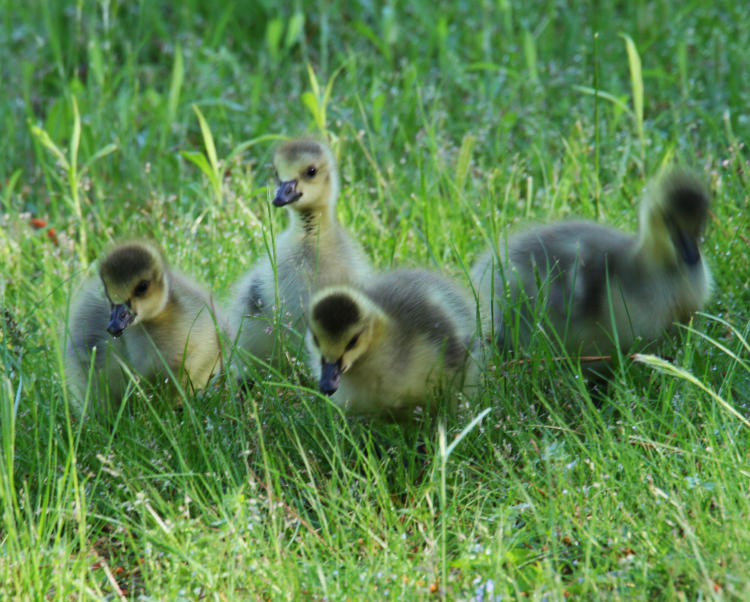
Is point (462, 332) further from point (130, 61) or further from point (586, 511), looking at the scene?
point (130, 61)

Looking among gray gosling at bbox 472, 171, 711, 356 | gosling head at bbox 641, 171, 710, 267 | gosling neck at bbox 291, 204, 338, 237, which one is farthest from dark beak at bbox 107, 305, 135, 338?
gosling head at bbox 641, 171, 710, 267

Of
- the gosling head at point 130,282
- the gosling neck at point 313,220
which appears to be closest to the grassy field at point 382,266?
the gosling head at point 130,282

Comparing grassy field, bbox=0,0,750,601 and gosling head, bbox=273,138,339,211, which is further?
gosling head, bbox=273,138,339,211

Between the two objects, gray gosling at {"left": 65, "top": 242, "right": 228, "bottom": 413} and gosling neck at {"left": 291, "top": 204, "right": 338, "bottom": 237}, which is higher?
gosling neck at {"left": 291, "top": 204, "right": 338, "bottom": 237}

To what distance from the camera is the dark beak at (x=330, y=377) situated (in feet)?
9.45

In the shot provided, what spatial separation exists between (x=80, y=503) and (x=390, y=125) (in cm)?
317

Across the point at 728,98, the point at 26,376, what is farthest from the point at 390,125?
the point at 26,376

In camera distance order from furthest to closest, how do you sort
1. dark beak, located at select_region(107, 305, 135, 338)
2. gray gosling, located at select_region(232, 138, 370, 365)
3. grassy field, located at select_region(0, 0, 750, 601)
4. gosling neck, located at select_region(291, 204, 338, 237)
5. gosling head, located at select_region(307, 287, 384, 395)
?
1. gosling neck, located at select_region(291, 204, 338, 237)
2. gray gosling, located at select_region(232, 138, 370, 365)
3. dark beak, located at select_region(107, 305, 135, 338)
4. gosling head, located at select_region(307, 287, 384, 395)
5. grassy field, located at select_region(0, 0, 750, 601)

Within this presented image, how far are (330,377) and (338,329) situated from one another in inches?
5.4

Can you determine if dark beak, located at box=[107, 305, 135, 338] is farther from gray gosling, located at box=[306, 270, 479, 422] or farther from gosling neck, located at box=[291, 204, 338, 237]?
gosling neck, located at box=[291, 204, 338, 237]

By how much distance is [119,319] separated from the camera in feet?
10.5

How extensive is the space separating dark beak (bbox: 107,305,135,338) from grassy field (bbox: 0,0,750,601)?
17 cm

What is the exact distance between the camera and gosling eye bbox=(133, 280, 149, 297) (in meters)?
3.24

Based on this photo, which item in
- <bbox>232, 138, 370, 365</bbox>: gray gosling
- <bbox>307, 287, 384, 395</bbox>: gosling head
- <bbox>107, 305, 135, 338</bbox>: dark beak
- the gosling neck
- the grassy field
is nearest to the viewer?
the grassy field
